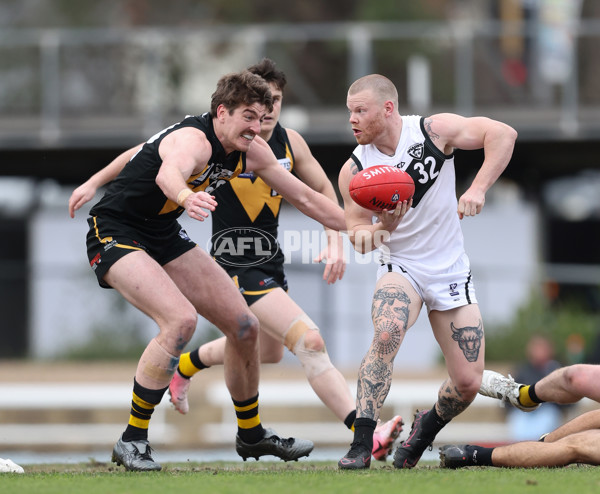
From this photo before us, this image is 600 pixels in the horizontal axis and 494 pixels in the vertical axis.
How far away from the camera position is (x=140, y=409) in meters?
7.00

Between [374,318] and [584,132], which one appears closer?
[374,318]

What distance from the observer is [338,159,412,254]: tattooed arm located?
22.3 ft

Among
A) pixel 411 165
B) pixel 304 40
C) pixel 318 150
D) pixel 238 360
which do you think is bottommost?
pixel 238 360

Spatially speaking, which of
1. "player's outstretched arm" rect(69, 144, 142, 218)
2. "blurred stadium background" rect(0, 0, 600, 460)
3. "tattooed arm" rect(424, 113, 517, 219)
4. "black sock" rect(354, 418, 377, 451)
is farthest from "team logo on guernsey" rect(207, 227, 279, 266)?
"blurred stadium background" rect(0, 0, 600, 460)

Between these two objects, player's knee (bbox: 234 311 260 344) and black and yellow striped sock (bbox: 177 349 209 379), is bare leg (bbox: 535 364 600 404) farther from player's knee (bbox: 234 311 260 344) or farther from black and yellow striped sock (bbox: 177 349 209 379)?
black and yellow striped sock (bbox: 177 349 209 379)

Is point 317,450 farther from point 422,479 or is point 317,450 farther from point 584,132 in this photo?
point 422,479

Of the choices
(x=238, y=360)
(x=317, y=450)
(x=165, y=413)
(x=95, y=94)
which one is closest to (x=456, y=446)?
(x=238, y=360)

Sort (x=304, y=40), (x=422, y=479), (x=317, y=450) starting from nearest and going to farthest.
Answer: (x=422, y=479) → (x=317, y=450) → (x=304, y=40)

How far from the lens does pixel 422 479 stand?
20.4 ft

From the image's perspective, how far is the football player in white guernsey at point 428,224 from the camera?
6.91 meters

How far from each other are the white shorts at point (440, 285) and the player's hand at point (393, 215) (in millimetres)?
286

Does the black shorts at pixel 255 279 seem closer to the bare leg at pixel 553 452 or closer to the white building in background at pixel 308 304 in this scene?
the bare leg at pixel 553 452

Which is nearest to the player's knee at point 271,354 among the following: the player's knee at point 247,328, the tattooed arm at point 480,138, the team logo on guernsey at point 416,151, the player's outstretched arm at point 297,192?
the player's knee at point 247,328

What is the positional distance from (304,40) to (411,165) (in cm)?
891
